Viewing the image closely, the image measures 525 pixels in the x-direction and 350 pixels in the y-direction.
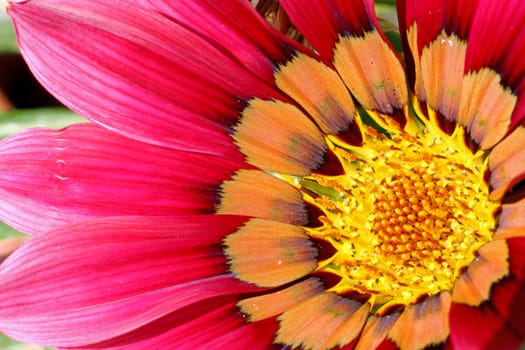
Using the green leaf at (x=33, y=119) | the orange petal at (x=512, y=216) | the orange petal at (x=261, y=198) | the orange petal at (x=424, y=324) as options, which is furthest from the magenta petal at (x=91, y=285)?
the green leaf at (x=33, y=119)

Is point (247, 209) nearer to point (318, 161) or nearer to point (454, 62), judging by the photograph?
point (318, 161)

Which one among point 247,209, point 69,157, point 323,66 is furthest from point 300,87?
point 69,157

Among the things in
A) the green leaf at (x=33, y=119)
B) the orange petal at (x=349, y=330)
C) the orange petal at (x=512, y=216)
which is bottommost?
the orange petal at (x=349, y=330)

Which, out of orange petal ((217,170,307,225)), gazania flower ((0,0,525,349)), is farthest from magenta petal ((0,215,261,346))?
orange petal ((217,170,307,225))

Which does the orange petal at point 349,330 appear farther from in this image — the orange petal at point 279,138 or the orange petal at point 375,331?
the orange petal at point 279,138

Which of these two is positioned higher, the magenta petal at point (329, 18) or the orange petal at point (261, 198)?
the magenta petal at point (329, 18)

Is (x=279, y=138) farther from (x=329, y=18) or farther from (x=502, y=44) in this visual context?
(x=502, y=44)

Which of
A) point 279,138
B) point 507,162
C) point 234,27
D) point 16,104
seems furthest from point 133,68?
point 16,104
